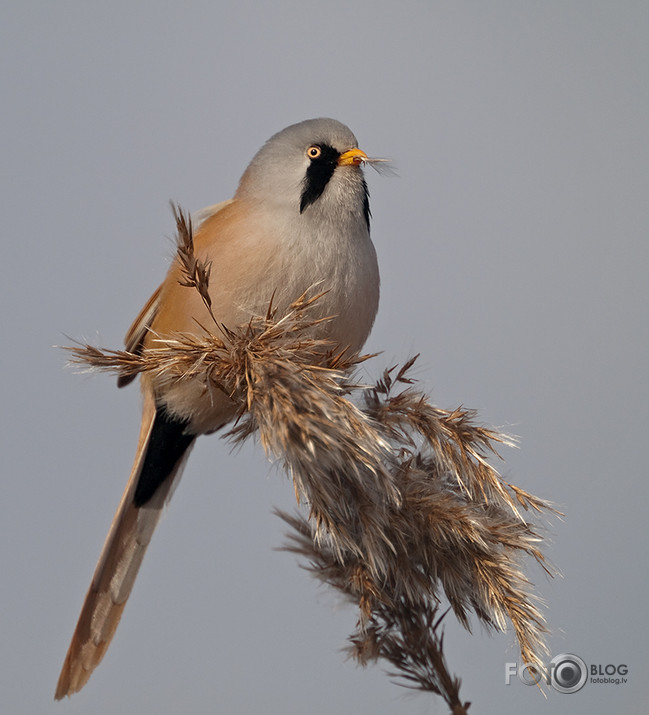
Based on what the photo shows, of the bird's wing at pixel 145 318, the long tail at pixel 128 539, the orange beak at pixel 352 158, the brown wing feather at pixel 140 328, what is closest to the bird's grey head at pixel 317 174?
the orange beak at pixel 352 158

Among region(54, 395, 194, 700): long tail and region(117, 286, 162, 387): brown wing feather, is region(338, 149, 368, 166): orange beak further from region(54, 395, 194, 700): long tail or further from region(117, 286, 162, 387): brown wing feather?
region(54, 395, 194, 700): long tail

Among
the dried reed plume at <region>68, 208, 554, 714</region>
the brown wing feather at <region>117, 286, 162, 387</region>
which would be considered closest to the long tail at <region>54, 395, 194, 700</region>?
the brown wing feather at <region>117, 286, 162, 387</region>

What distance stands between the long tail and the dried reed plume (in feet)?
2.05

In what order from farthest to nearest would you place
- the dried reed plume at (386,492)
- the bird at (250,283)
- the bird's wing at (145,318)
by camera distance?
1. the bird's wing at (145,318)
2. the bird at (250,283)
3. the dried reed plume at (386,492)

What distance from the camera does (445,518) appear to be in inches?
64.7

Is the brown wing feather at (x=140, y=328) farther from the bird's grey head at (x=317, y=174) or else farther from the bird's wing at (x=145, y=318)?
the bird's grey head at (x=317, y=174)

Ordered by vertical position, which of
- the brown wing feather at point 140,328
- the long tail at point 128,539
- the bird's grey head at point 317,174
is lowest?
the long tail at point 128,539

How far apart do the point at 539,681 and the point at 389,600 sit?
0.31 metres

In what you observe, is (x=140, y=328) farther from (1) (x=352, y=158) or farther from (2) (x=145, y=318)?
(1) (x=352, y=158)

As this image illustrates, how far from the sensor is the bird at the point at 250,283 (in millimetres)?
1971

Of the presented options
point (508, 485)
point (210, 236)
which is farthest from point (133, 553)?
point (508, 485)

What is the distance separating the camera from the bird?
1971mm

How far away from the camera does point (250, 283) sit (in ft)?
6.42

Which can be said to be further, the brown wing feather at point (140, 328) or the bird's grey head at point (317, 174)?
the brown wing feather at point (140, 328)
